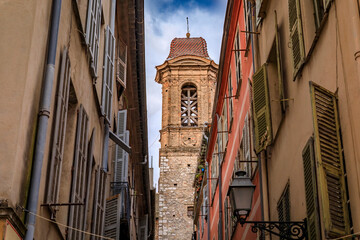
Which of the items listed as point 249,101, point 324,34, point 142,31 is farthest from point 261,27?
point 142,31

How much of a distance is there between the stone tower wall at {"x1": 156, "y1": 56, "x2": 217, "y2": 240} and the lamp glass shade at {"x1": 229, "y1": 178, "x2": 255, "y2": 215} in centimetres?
4003

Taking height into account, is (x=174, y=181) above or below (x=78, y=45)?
above

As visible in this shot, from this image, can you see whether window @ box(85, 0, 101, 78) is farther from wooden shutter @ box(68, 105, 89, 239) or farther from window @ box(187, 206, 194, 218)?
window @ box(187, 206, 194, 218)

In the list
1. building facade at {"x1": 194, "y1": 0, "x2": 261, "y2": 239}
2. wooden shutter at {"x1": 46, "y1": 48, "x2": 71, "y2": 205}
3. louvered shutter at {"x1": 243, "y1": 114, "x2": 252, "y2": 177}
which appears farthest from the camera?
building facade at {"x1": 194, "y1": 0, "x2": 261, "y2": 239}

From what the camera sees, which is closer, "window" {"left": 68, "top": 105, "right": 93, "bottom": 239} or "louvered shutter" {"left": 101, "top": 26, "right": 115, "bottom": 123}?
"window" {"left": 68, "top": 105, "right": 93, "bottom": 239}

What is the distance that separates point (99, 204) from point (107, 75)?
301 centimetres

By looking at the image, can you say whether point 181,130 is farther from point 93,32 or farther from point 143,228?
point 93,32

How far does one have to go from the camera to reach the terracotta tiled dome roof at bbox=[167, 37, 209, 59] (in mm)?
54656

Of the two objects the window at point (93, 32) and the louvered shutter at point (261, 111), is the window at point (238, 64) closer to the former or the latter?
the window at point (93, 32)

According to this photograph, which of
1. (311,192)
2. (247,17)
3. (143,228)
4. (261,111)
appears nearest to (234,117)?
(247,17)

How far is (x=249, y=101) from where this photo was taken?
13.7m

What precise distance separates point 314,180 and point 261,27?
5.15m

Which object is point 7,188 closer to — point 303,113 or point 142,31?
point 303,113

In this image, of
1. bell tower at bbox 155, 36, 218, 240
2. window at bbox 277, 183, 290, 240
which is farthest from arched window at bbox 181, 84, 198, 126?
window at bbox 277, 183, 290, 240
